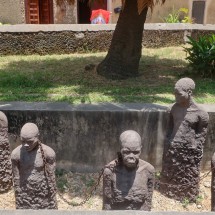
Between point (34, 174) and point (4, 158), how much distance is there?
106 centimetres

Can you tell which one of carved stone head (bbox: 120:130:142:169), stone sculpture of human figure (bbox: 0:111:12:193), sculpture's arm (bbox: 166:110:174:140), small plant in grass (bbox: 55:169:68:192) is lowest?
small plant in grass (bbox: 55:169:68:192)

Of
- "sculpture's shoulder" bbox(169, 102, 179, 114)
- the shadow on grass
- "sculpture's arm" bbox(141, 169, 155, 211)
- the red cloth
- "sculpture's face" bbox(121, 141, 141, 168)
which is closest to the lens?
"sculpture's face" bbox(121, 141, 141, 168)

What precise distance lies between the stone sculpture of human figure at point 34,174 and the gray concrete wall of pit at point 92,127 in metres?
1.27

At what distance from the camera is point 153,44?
11.9 metres

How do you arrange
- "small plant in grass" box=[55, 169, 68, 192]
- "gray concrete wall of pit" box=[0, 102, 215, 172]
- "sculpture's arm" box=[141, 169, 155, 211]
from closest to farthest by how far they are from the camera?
"sculpture's arm" box=[141, 169, 155, 211]
"small plant in grass" box=[55, 169, 68, 192]
"gray concrete wall of pit" box=[0, 102, 215, 172]

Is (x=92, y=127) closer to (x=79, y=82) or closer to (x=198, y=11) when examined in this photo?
(x=79, y=82)

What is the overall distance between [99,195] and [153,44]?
693cm

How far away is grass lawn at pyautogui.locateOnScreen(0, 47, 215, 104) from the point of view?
722 cm

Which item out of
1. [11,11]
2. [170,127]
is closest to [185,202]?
[170,127]

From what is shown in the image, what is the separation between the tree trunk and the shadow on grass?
24 centimetres

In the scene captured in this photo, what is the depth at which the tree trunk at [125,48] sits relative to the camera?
344 inches

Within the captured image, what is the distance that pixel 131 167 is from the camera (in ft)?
14.4

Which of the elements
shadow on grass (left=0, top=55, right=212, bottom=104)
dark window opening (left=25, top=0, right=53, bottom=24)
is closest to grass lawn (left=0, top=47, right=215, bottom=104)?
shadow on grass (left=0, top=55, right=212, bottom=104)

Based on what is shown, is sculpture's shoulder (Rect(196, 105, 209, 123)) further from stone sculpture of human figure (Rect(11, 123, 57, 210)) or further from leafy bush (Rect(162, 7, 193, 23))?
leafy bush (Rect(162, 7, 193, 23))
